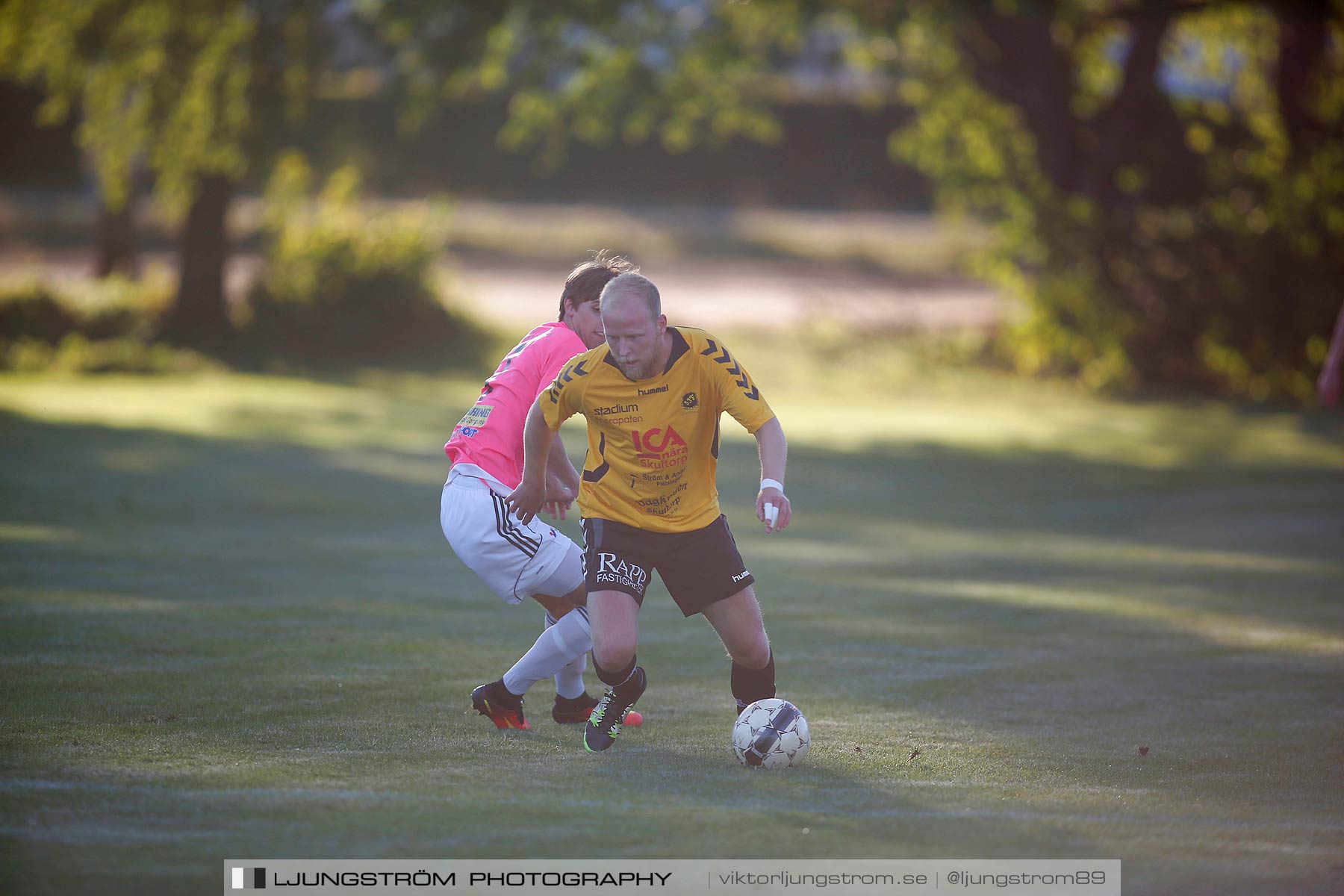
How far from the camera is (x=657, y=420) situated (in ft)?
18.3

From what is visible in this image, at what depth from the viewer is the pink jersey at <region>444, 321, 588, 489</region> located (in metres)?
6.07

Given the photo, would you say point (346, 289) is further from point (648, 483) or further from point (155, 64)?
point (648, 483)

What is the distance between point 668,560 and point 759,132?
697 inches

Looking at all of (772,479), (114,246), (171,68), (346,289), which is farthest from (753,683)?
(114,246)

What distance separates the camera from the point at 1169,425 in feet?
56.7

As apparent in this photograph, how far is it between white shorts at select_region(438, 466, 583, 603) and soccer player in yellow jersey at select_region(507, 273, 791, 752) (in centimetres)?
17

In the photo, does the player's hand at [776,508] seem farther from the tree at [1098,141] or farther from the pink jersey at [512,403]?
the tree at [1098,141]

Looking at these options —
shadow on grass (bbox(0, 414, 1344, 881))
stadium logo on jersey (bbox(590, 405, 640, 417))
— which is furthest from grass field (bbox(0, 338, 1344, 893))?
stadium logo on jersey (bbox(590, 405, 640, 417))

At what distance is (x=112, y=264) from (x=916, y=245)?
1889 centimetres

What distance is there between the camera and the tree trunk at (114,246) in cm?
2452

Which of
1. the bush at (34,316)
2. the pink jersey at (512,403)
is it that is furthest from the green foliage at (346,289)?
the pink jersey at (512,403)

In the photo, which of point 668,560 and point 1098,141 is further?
point 1098,141

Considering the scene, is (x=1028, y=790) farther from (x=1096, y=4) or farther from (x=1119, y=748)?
(x=1096, y=4)

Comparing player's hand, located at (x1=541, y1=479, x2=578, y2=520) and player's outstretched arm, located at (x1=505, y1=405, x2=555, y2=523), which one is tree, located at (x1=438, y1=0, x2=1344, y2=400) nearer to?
player's hand, located at (x1=541, y1=479, x2=578, y2=520)
